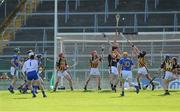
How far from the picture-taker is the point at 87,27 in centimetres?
4266

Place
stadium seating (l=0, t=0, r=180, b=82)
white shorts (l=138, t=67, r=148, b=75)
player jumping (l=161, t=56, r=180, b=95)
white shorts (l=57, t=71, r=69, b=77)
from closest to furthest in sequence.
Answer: player jumping (l=161, t=56, r=180, b=95), white shorts (l=138, t=67, r=148, b=75), white shorts (l=57, t=71, r=69, b=77), stadium seating (l=0, t=0, r=180, b=82)

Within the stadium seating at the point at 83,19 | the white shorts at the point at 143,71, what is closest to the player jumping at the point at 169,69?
the white shorts at the point at 143,71

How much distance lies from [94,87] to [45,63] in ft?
15.4

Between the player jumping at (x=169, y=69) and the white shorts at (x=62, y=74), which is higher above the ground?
the player jumping at (x=169, y=69)

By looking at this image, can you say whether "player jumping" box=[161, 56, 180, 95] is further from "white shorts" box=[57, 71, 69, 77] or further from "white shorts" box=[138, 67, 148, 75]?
"white shorts" box=[57, 71, 69, 77]

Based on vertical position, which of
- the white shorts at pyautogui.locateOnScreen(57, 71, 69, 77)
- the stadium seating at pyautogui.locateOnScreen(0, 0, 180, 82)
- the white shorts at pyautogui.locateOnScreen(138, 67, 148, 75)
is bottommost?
the white shorts at pyautogui.locateOnScreen(57, 71, 69, 77)

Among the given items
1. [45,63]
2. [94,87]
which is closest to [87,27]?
[45,63]

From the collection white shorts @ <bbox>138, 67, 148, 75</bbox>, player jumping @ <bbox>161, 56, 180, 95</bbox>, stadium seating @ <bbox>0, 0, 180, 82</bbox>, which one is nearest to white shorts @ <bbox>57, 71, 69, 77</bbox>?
white shorts @ <bbox>138, 67, 148, 75</bbox>

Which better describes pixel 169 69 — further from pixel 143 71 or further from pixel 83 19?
pixel 83 19

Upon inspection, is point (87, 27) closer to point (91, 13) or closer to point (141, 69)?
point (91, 13)

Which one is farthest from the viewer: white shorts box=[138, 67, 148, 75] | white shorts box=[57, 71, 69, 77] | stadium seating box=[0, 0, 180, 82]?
stadium seating box=[0, 0, 180, 82]

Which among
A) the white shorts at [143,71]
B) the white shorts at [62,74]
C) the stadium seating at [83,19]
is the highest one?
the stadium seating at [83,19]

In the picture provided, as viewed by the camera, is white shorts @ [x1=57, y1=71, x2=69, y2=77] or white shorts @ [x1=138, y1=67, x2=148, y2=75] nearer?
white shorts @ [x1=138, y1=67, x2=148, y2=75]

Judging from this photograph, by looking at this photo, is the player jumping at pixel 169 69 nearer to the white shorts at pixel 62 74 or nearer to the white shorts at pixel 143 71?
the white shorts at pixel 143 71
